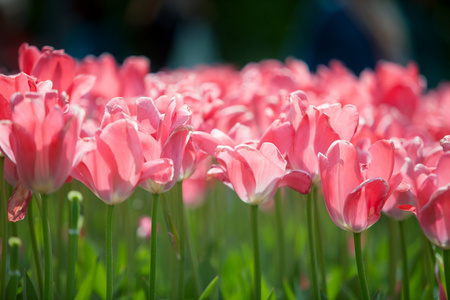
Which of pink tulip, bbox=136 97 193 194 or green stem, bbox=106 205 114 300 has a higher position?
pink tulip, bbox=136 97 193 194

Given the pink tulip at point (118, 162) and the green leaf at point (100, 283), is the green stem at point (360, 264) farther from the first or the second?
the green leaf at point (100, 283)

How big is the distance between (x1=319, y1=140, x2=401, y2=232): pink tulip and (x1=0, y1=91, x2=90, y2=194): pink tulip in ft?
1.09

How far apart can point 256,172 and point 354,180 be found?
0.14 meters

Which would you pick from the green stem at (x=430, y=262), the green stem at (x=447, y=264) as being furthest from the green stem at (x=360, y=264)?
the green stem at (x=430, y=262)

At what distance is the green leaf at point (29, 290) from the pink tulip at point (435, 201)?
1.91 feet

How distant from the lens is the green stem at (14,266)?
76 centimetres

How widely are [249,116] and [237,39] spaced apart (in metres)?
9.55

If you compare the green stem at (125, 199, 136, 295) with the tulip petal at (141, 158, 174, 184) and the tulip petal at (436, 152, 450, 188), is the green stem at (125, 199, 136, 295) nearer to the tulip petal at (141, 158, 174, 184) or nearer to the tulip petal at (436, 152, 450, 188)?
the tulip petal at (141, 158, 174, 184)

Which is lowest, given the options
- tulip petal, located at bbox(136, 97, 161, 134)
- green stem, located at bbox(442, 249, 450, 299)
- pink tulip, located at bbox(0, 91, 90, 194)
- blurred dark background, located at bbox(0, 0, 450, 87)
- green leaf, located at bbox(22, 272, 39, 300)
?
green leaf, located at bbox(22, 272, 39, 300)

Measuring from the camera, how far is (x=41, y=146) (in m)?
0.68

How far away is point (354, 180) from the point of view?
74cm

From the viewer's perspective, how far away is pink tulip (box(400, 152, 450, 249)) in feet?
2.39

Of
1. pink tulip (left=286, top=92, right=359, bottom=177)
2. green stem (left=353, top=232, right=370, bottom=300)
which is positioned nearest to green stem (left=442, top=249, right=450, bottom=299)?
green stem (left=353, top=232, right=370, bottom=300)

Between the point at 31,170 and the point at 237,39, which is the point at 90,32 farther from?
the point at 237,39
